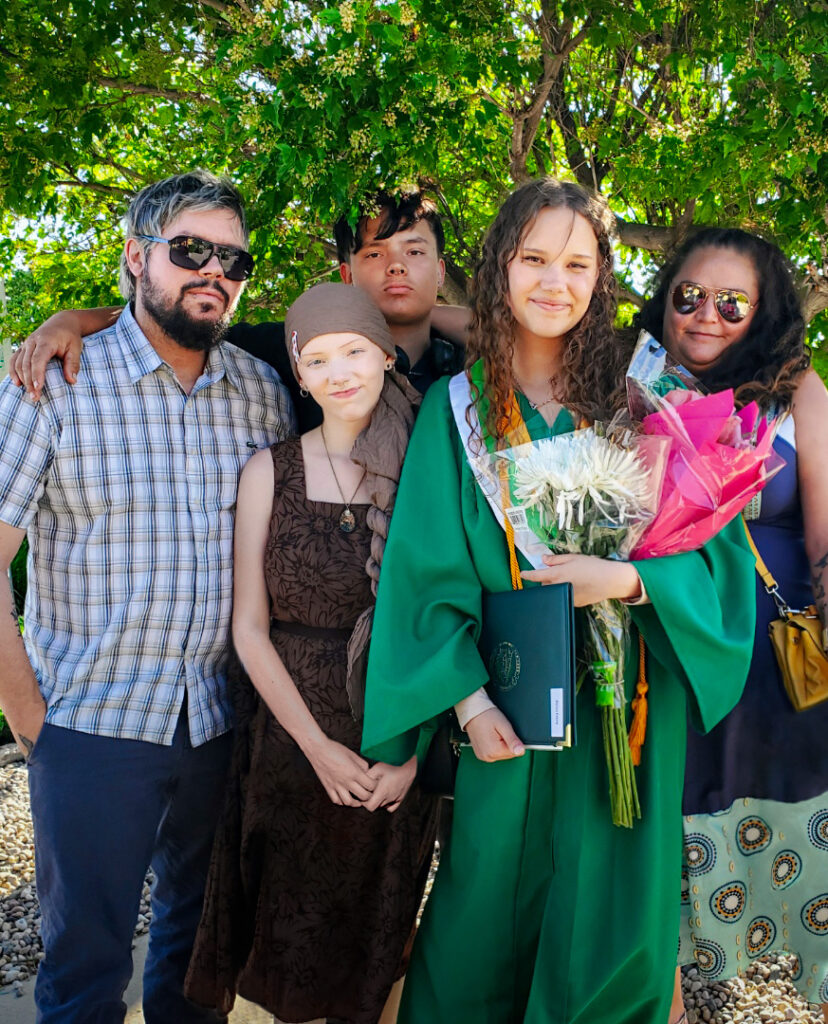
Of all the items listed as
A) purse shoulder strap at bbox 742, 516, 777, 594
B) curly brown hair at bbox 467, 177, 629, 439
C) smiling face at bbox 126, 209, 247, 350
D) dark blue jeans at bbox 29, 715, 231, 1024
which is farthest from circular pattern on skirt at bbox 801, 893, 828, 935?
smiling face at bbox 126, 209, 247, 350

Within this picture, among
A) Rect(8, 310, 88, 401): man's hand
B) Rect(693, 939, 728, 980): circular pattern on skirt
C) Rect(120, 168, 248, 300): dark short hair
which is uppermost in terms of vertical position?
Rect(120, 168, 248, 300): dark short hair

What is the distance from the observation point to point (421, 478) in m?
2.45

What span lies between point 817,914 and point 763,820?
0.30 m

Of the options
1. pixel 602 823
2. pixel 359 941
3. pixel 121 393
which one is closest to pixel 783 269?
pixel 602 823

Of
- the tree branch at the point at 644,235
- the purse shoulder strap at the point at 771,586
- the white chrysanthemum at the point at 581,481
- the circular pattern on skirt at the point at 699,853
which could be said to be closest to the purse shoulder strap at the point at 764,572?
the purse shoulder strap at the point at 771,586

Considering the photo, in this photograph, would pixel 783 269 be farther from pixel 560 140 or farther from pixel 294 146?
pixel 560 140

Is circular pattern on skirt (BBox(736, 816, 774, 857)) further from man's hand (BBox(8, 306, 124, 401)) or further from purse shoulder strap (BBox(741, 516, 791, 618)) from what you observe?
man's hand (BBox(8, 306, 124, 401))

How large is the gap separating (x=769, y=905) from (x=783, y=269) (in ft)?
6.05

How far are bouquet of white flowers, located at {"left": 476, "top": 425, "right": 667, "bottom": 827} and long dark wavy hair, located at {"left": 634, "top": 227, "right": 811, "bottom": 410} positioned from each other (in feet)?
2.15

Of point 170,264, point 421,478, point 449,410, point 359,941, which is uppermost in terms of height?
point 170,264

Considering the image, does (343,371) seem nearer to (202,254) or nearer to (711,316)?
(202,254)

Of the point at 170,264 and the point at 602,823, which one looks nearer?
the point at 602,823

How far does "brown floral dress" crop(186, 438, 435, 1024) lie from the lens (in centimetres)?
255

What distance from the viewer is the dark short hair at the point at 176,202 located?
8.94 ft
